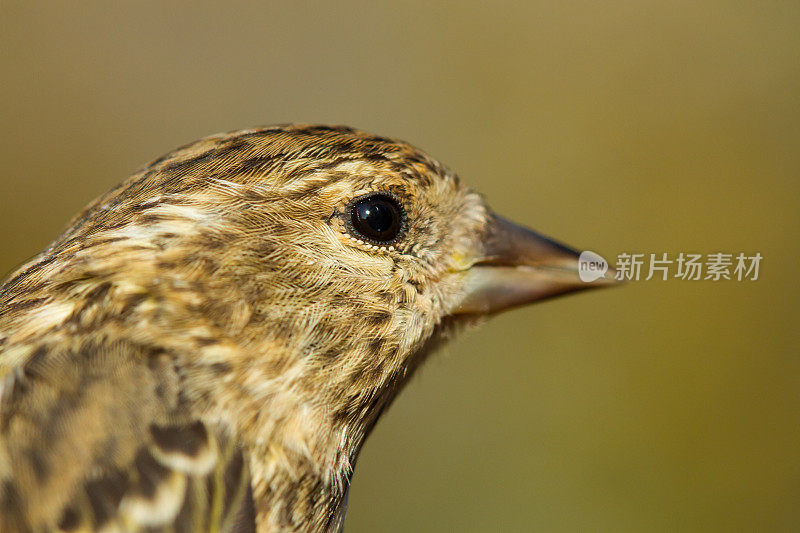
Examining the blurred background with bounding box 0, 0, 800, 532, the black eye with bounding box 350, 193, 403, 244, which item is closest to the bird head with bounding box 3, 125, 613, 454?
the black eye with bounding box 350, 193, 403, 244

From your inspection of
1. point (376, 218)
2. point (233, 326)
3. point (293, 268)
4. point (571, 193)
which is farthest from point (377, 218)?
point (571, 193)

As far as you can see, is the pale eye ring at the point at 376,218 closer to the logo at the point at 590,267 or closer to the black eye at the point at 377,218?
the black eye at the point at 377,218

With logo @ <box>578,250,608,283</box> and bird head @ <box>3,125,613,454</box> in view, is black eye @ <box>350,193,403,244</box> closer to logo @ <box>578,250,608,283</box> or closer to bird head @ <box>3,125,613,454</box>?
bird head @ <box>3,125,613,454</box>

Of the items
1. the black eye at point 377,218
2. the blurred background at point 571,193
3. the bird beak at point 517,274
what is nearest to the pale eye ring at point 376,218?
the black eye at point 377,218

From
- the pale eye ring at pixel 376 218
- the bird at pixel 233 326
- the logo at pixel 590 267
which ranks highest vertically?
the logo at pixel 590 267

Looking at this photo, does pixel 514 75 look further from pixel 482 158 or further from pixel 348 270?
pixel 348 270

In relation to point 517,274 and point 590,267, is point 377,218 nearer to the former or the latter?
point 517,274
